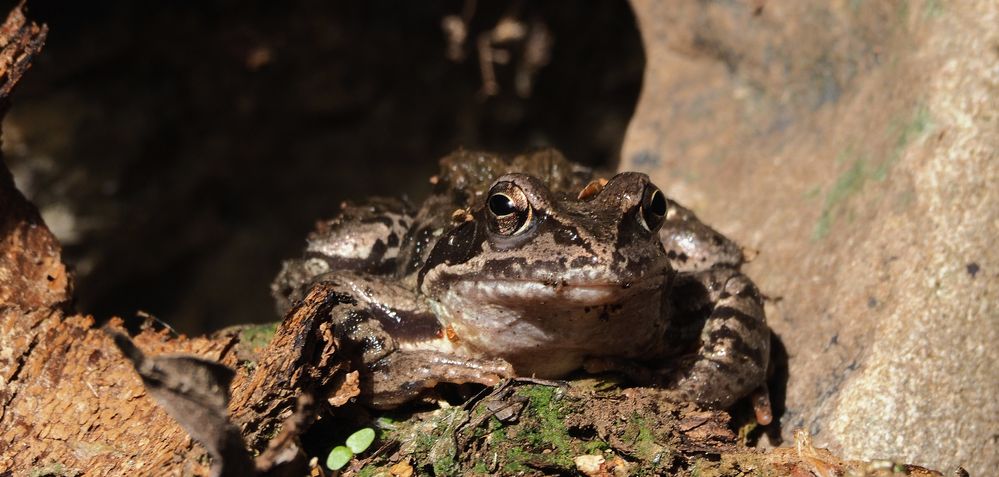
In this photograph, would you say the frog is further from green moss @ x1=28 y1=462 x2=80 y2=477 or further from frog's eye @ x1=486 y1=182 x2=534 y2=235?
green moss @ x1=28 y1=462 x2=80 y2=477

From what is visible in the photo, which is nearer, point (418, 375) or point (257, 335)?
point (418, 375)

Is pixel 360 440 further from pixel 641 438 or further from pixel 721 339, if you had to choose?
pixel 721 339

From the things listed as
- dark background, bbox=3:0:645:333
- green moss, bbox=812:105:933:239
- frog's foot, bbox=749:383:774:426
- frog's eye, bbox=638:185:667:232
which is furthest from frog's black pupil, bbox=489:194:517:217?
dark background, bbox=3:0:645:333

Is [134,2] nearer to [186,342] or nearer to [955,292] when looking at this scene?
[186,342]

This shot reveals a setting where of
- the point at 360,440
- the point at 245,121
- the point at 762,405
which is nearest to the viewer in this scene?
the point at 360,440

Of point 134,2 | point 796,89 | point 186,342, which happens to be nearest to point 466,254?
point 186,342

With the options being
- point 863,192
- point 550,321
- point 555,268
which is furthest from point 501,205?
point 863,192
